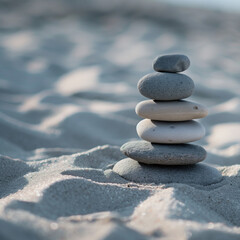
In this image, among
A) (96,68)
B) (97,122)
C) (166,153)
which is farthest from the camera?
(96,68)

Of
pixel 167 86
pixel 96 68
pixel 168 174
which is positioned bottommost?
pixel 168 174

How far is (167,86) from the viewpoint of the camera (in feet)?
7.37

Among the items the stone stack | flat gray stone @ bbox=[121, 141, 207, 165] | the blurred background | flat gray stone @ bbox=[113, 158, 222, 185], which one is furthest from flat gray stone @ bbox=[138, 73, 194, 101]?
the blurred background

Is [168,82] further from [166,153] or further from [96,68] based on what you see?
[96,68]

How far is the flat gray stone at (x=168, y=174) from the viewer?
2.23m

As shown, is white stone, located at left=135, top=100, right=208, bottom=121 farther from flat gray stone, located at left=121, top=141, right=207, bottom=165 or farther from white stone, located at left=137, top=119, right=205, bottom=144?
flat gray stone, located at left=121, top=141, right=207, bottom=165

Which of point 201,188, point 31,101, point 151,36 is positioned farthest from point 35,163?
point 151,36

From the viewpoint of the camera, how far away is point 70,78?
546 cm

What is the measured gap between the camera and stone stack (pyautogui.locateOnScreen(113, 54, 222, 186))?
225 cm

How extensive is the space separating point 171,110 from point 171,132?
111mm

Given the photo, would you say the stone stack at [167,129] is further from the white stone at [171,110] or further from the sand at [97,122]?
the sand at [97,122]

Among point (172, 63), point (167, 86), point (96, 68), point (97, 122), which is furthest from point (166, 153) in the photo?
point (96, 68)

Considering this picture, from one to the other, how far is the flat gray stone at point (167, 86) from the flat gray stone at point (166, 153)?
0.25 metres

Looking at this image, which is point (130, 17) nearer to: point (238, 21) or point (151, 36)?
point (151, 36)
